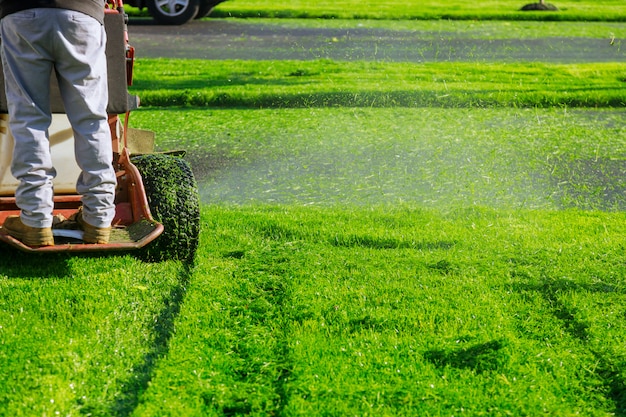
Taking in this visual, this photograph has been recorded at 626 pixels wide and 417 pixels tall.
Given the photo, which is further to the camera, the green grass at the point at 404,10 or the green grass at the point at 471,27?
the green grass at the point at 404,10

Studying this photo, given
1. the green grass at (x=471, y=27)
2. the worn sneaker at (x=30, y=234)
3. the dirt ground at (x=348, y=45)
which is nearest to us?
the worn sneaker at (x=30, y=234)

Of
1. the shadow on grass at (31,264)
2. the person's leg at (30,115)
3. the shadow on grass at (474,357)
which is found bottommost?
the shadow on grass at (474,357)

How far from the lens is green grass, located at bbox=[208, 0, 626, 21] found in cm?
1514

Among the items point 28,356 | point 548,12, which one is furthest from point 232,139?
point 548,12

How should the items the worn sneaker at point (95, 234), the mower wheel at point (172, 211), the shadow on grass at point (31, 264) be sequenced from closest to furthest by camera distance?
the worn sneaker at point (95, 234) → the shadow on grass at point (31, 264) → the mower wheel at point (172, 211)

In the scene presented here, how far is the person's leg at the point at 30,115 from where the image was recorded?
3.71 m

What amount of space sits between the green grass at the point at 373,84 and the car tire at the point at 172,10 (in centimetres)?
356

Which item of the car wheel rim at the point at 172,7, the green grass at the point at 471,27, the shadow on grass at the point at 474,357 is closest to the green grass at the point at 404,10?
the green grass at the point at 471,27

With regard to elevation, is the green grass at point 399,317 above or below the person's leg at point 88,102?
below

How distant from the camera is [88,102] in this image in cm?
383

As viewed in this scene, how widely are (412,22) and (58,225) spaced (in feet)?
35.9

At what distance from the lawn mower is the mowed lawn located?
0.53 feet

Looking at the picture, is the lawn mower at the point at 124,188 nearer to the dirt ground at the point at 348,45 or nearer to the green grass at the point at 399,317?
the green grass at the point at 399,317

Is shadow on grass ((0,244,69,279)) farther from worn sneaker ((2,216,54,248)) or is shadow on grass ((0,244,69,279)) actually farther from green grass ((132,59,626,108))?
green grass ((132,59,626,108))
